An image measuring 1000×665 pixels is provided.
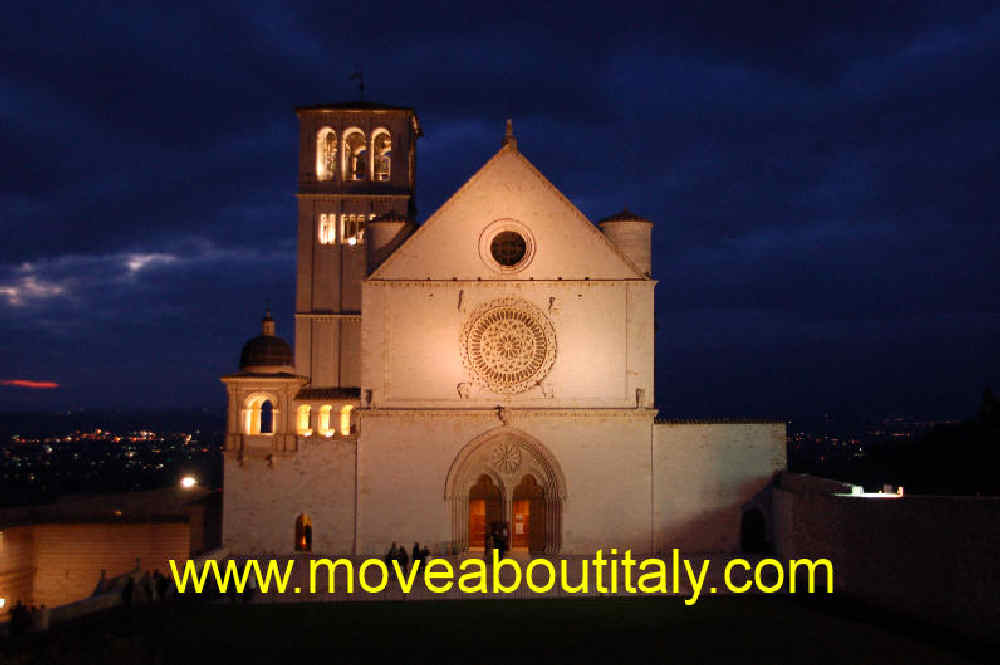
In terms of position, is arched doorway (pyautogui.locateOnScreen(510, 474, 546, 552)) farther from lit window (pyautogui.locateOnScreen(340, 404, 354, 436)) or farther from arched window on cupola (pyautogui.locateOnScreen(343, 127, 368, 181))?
arched window on cupola (pyautogui.locateOnScreen(343, 127, 368, 181))

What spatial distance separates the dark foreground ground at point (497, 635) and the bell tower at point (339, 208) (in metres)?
15.6

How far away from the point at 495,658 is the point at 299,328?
71.9ft

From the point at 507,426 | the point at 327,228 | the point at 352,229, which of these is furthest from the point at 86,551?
the point at 507,426

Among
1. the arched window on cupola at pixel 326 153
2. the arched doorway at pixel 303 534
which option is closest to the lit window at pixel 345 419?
the arched doorway at pixel 303 534

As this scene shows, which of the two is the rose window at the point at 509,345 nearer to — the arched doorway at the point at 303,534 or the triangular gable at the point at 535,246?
the triangular gable at the point at 535,246

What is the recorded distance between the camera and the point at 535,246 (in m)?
31.9

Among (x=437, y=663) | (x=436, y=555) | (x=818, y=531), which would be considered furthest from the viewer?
(x=436, y=555)

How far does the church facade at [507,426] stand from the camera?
31297 millimetres

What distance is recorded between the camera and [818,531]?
26766 millimetres

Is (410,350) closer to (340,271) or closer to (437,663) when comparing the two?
(340,271)

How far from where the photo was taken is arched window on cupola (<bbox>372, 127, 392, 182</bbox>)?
4038 cm

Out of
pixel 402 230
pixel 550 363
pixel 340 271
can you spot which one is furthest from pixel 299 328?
pixel 550 363

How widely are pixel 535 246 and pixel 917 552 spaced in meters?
15.0

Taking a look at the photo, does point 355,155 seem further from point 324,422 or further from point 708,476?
point 708,476
